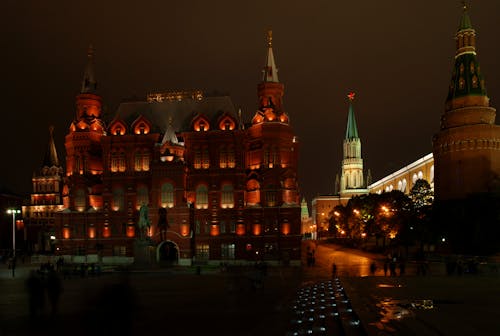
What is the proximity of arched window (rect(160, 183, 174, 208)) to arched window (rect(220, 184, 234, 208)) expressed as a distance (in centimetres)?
695

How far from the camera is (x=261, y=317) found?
26016mm

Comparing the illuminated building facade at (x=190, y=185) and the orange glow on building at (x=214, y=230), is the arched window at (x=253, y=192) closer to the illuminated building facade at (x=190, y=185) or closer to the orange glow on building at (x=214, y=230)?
the illuminated building facade at (x=190, y=185)

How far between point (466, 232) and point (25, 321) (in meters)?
64.5

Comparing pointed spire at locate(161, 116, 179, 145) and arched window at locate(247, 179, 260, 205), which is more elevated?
pointed spire at locate(161, 116, 179, 145)

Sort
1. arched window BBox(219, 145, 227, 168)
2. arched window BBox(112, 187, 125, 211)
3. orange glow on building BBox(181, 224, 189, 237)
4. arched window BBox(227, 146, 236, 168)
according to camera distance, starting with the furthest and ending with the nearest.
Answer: arched window BBox(112, 187, 125, 211), arched window BBox(219, 145, 227, 168), arched window BBox(227, 146, 236, 168), orange glow on building BBox(181, 224, 189, 237)

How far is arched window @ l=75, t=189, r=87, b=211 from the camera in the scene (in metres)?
84.1

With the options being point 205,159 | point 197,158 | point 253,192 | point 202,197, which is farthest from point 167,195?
point 253,192

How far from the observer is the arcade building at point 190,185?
78.2 metres

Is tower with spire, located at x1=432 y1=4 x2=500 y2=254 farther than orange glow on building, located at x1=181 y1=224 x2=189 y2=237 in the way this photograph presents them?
Yes

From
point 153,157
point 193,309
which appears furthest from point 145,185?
point 193,309

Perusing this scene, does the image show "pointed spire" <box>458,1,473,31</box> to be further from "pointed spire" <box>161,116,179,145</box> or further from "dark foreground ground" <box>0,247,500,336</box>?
A: "dark foreground ground" <box>0,247,500,336</box>

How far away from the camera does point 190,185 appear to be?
8119cm

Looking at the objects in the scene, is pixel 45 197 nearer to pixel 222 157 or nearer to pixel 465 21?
pixel 222 157

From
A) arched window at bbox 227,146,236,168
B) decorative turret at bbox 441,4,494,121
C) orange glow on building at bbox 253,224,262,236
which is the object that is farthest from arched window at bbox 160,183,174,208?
decorative turret at bbox 441,4,494,121
